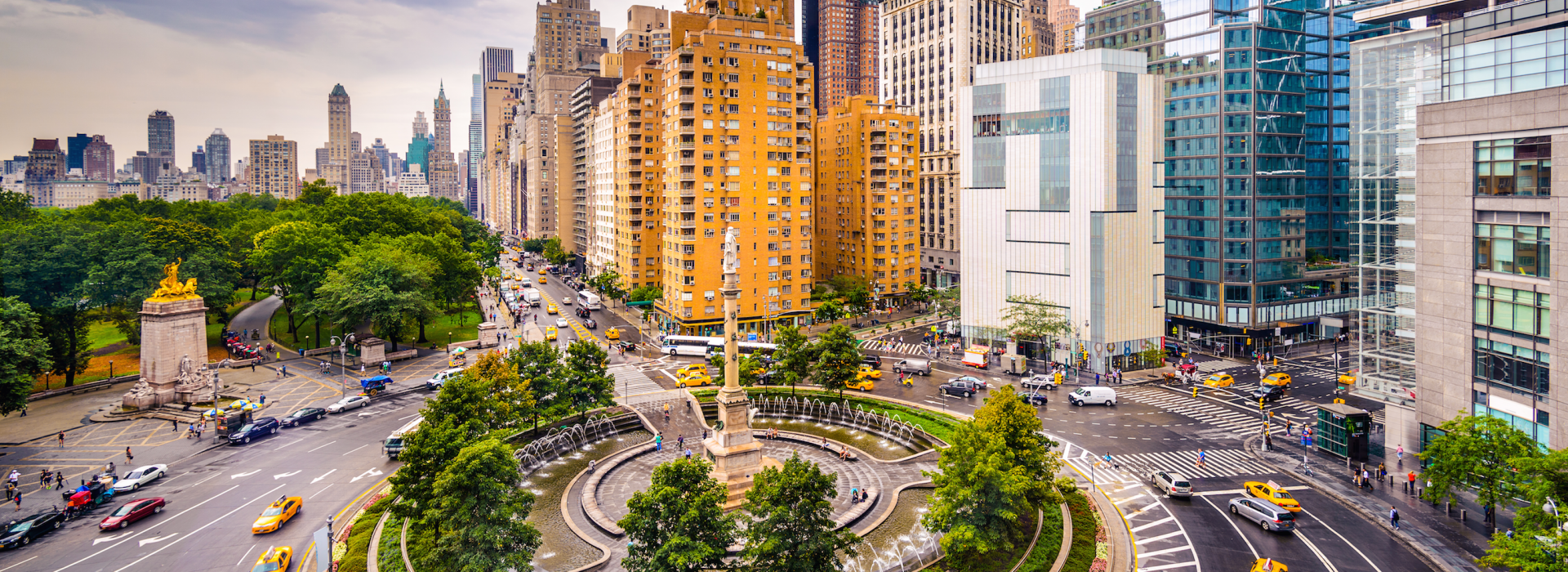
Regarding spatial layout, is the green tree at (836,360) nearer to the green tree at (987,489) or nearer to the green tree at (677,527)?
the green tree at (987,489)

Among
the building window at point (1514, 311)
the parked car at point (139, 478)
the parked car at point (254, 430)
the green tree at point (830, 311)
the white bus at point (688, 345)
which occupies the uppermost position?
the building window at point (1514, 311)

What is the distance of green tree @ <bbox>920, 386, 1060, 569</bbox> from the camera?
3183 centimetres

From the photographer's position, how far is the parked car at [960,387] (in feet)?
216

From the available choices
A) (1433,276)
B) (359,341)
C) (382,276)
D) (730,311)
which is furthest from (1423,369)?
(359,341)

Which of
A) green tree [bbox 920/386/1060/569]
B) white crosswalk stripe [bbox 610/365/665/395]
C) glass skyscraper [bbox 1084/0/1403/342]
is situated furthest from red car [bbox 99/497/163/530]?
glass skyscraper [bbox 1084/0/1403/342]

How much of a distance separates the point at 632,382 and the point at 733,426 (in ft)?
99.9

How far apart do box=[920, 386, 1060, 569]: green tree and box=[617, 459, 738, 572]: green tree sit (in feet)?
31.5

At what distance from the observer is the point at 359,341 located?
82.2 metres

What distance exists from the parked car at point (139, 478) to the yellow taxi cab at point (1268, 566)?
57915 millimetres

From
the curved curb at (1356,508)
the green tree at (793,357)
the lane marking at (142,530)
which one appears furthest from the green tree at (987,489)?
the lane marking at (142,530)

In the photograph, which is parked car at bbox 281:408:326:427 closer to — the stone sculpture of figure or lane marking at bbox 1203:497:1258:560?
the stone sculpture of figure

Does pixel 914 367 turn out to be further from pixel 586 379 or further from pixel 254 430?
pixel 254 430

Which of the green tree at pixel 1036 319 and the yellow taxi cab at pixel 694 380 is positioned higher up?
the green tree at pixel 1036 319

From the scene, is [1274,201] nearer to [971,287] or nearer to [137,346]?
[971,287]
